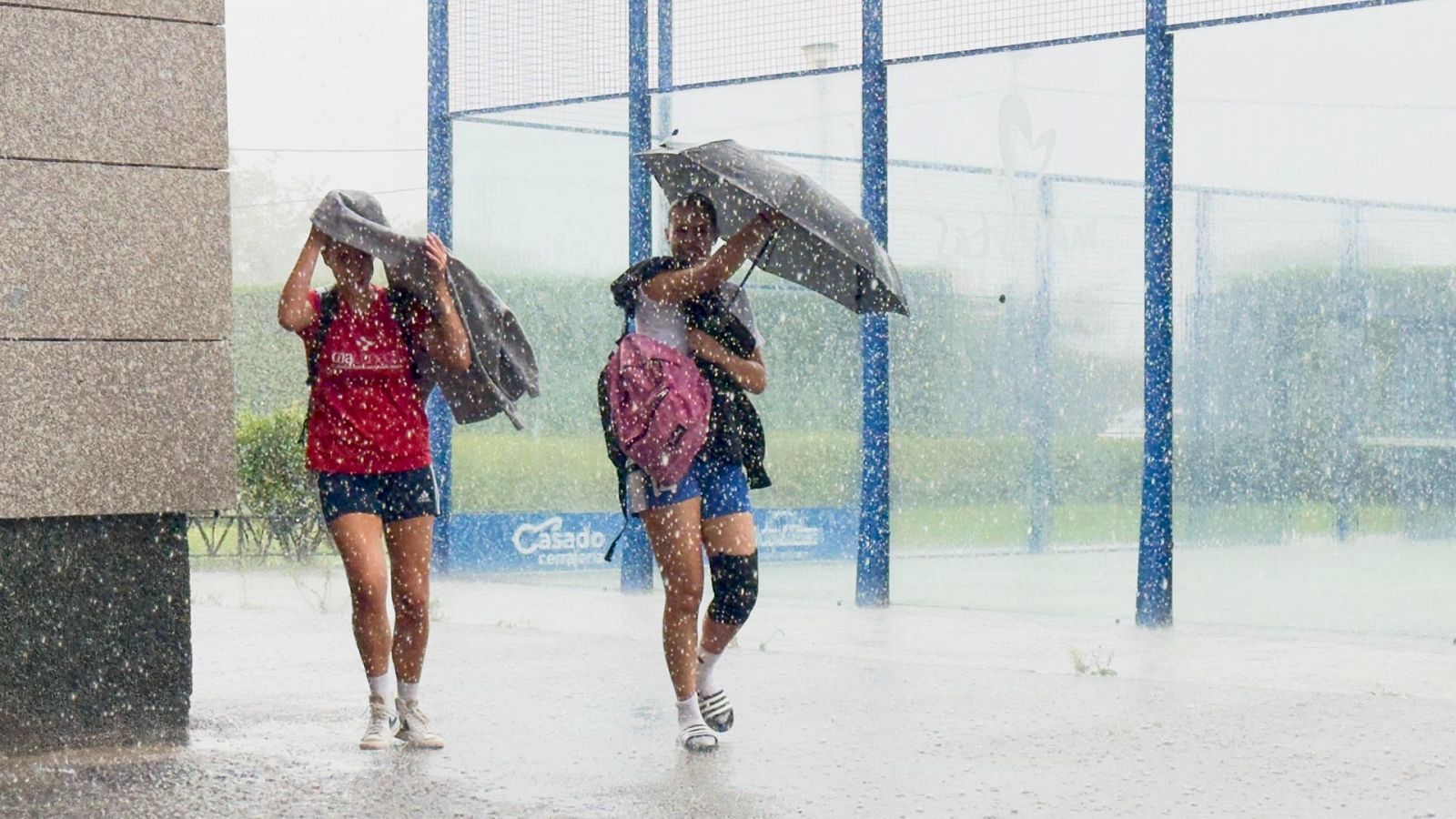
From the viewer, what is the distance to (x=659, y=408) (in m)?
6.78

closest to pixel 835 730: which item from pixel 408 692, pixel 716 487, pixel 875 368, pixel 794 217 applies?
pixel 716 487

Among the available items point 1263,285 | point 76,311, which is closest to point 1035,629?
point 1263,285

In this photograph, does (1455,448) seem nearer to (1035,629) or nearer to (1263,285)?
(1263,285)

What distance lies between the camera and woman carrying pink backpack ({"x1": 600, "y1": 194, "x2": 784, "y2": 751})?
6793mm

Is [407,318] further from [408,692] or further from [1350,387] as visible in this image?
[1350,387]

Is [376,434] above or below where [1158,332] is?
below

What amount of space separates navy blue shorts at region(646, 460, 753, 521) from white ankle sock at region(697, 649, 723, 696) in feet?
1.54

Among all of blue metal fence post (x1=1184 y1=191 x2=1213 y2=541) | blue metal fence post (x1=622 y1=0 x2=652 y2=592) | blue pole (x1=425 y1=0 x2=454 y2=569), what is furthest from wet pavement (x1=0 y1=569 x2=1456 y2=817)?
blue pole (x1=425 y1=0 x2=454 y2=569)

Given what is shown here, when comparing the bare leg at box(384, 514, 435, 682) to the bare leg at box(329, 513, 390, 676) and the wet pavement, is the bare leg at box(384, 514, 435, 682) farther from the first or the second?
the wet pavement

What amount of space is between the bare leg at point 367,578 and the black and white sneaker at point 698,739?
0.96m

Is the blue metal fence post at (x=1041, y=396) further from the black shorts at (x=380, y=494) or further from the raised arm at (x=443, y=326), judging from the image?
the black shorts at (x=380, y=494)

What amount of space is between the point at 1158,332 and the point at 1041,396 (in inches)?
37.6

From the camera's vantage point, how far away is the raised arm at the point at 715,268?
6754 mm

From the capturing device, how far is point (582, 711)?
778 centimetres
